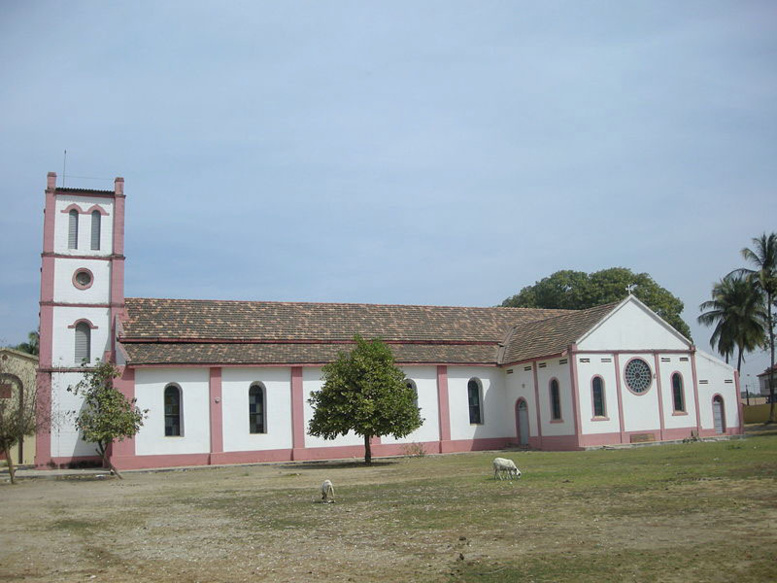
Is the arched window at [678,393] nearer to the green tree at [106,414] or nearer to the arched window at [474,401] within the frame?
the arched window at [474,401]

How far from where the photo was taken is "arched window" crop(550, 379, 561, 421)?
123 ft

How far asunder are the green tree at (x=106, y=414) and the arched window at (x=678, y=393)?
25.6 m

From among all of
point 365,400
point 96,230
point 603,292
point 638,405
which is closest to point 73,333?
point 96,230

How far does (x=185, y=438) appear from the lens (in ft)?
116

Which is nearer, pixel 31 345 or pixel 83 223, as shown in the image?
pixel 83 223

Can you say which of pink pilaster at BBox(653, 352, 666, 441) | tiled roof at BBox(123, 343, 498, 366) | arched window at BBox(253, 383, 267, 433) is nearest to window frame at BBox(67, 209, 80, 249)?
tiled roof at BBox(123, 343, 498, 366)

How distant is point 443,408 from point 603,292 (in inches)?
1059

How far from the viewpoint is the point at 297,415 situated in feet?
123

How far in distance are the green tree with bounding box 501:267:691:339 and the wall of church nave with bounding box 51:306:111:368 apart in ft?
128

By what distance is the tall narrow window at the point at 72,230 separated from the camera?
1491 inches

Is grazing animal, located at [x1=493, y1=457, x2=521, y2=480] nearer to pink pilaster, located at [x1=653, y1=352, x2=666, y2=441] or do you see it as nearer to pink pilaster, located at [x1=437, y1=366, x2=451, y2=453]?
pink pilaster, located at [x1=437, y1=366, x2=451, y2=453]

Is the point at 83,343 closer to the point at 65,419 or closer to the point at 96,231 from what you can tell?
the point at 65,419

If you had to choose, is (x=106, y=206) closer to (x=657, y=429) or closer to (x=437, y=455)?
(x=437, y=455)

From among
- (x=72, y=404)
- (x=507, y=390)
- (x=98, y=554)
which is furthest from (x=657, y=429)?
(x=98, y=554)
